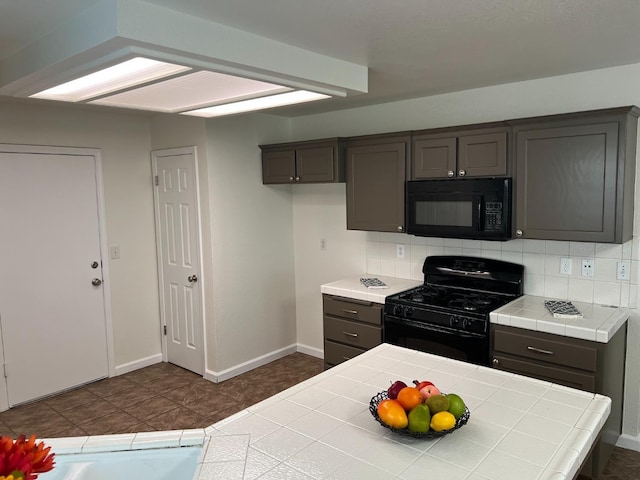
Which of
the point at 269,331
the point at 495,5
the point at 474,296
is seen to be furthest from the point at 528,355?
the point at 269,331

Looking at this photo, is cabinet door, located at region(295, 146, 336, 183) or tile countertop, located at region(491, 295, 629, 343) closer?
tile countertop, located at region(491, 295, 629, 343)

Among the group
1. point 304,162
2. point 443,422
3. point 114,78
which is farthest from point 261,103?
point 443,422

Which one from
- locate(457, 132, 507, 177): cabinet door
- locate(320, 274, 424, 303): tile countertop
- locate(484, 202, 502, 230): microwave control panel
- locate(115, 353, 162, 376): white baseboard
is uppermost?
locate(457, 132, 507, 177): cabinet door

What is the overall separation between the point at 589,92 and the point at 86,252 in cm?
398

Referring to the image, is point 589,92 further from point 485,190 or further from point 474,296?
point 474,296

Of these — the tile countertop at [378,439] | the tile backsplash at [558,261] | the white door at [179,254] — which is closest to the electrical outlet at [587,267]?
the tile backsplash at [558,261]

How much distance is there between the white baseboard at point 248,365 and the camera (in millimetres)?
4312

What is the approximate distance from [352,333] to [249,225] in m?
1.40

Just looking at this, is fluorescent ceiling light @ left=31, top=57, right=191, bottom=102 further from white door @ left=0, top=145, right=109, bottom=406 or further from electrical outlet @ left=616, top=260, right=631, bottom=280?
electrical outlet @ left=616, top=260, right=631, bottom=280

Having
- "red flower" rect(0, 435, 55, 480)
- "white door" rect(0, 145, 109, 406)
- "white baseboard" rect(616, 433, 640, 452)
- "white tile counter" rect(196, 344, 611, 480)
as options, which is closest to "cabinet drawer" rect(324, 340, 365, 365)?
"white baseboard" rect(616, 433, 640, 452)

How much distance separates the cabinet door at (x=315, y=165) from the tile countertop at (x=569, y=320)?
5.60 ft

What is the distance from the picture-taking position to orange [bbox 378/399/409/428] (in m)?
1.47

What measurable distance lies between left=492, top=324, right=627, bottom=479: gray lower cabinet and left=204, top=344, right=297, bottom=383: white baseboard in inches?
92.0

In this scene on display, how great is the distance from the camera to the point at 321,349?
486 centimetres
